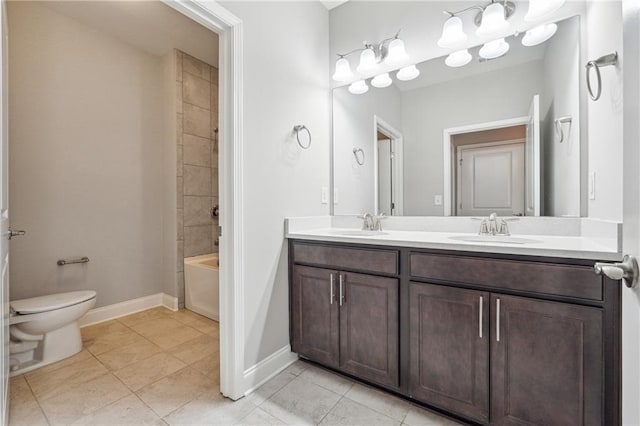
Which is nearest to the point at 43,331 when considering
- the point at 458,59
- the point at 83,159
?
the point at 83,159

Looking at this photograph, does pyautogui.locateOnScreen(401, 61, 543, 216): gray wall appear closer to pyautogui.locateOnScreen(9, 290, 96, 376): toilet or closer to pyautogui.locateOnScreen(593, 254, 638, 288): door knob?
pyautogui.locateOnScreen(593, 254, 638, 288): door knob

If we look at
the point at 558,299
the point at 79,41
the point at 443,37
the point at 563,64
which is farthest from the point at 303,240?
the point at 79,41

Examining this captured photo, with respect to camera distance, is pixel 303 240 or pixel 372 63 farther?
pixel 372 63

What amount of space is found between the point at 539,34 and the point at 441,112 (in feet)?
1.97

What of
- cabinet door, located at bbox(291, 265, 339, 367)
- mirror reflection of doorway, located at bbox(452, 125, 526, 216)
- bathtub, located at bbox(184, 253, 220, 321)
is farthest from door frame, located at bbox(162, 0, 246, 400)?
mirror reflection of doorway, located at bbox(452, 125, 526, 216)

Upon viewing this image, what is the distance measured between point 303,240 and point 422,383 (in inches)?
38.5

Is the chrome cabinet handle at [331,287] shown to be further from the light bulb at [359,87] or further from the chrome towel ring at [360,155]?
the light bulb at [359,87]

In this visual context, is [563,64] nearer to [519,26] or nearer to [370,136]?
[519,26]

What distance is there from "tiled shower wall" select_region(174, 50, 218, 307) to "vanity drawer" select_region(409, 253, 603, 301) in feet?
7.88

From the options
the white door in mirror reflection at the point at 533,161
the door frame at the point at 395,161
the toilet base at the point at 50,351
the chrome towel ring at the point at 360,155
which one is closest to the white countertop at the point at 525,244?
the white door in mirror reflection at the point at 533,161

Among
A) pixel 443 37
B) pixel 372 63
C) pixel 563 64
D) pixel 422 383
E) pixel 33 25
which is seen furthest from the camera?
pixel 33 25

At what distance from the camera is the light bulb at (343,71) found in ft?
7.06

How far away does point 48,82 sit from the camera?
227cm

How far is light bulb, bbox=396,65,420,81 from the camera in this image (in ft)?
6.37
